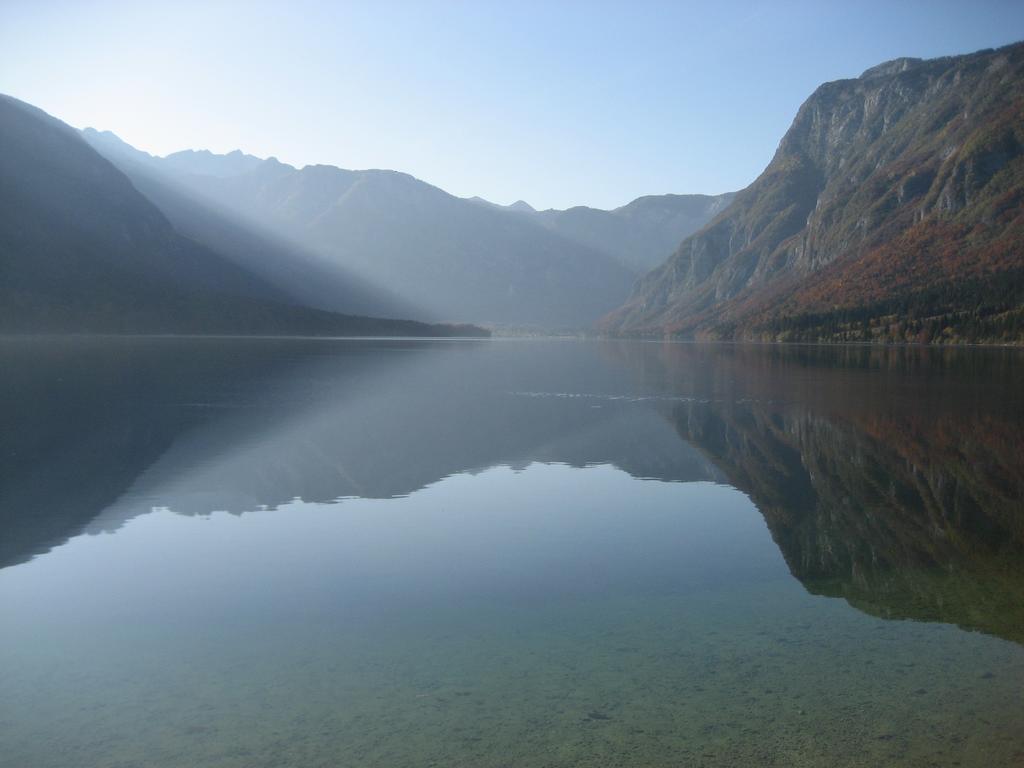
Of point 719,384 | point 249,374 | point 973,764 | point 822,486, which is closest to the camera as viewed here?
point 973,764

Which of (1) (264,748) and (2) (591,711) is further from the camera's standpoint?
(2) (591,711)

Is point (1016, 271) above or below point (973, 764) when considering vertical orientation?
above

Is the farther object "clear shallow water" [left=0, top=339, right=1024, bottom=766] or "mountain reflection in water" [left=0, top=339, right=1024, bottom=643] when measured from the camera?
"mountain reflection in water" [left=0, top=339, right=1024, bottom=643]

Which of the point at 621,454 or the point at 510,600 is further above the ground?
the point at 510,600

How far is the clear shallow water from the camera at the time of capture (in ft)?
28.7

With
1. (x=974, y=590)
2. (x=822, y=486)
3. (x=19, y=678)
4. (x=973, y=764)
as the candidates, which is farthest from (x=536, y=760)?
(x=822, y=486)

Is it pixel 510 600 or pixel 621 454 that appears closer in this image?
pixel 510 600

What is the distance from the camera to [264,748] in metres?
8.42

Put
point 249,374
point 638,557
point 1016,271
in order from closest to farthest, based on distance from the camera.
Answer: point 638,557 < point 249,374 < point 1016,271

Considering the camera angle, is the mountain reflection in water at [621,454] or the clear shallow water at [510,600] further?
the mountain reflection in water at [621,454]

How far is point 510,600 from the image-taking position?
520 inches

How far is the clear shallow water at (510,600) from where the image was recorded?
28.7 feet

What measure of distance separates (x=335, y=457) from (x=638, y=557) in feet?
48.9

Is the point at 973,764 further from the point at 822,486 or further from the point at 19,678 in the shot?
the point at 822,486
